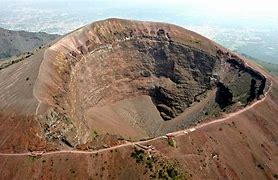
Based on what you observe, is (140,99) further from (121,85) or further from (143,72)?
(143,72)

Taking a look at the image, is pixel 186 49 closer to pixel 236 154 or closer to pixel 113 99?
pixel 113 99

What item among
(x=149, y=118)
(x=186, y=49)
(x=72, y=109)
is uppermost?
(x=72, y=109)

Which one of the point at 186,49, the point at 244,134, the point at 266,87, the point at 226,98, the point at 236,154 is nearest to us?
the point at 236,154

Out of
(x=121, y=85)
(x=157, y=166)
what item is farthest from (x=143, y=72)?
(x=157, y=166)

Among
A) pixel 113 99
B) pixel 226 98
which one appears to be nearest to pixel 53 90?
pixel 113 99

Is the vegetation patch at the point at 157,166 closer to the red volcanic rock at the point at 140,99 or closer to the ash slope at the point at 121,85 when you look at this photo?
the red volcanic rock at the point at 140,99
